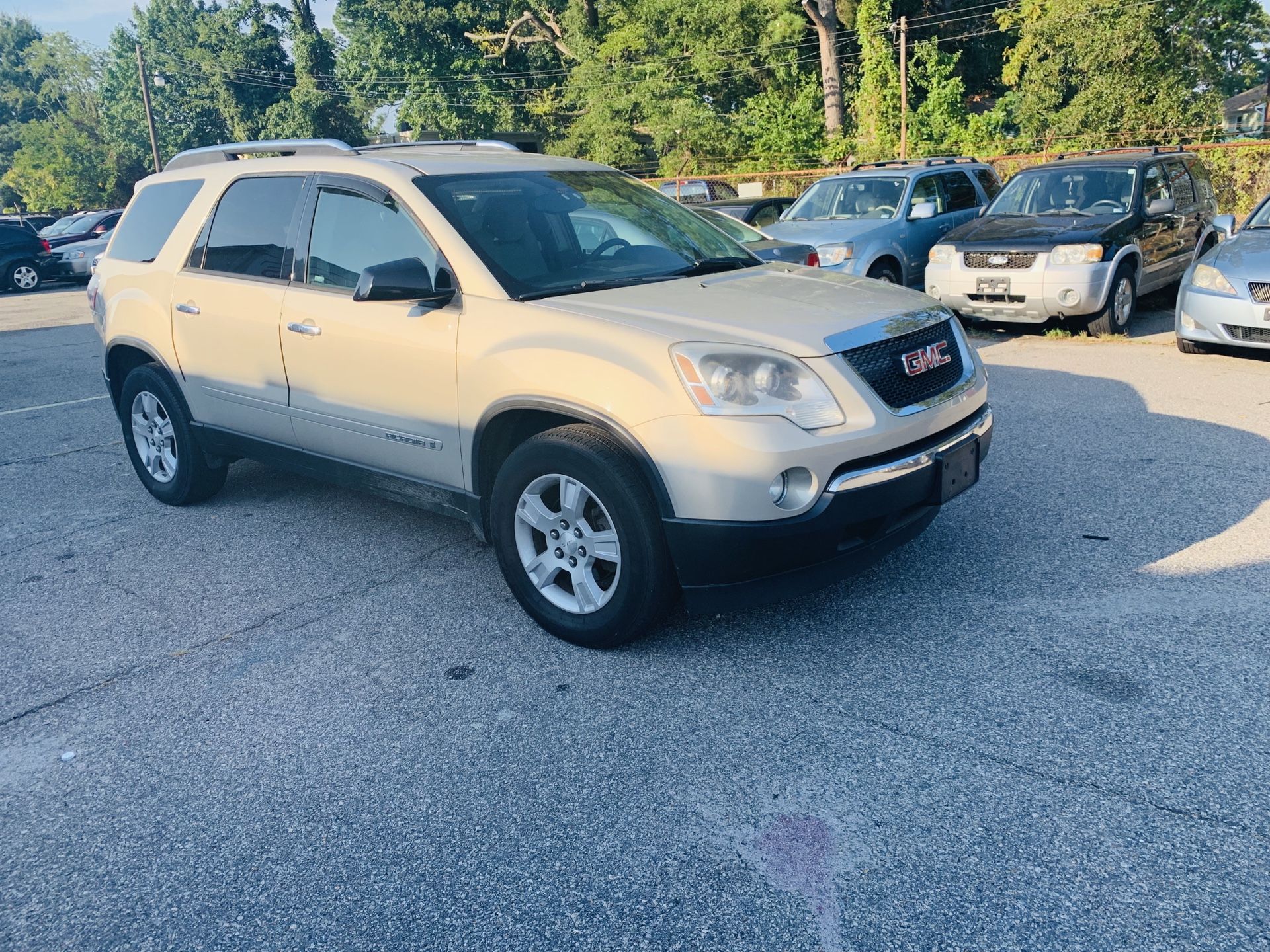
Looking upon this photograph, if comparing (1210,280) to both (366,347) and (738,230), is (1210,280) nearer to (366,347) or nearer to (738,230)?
(738,230)

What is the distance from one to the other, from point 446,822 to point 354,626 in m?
1.52

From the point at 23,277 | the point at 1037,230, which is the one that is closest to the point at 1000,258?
the point at 1037,230

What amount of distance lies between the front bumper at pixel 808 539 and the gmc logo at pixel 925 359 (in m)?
0.32

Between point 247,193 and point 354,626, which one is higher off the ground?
point 247,193

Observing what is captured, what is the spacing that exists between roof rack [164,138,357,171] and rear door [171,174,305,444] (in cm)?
31

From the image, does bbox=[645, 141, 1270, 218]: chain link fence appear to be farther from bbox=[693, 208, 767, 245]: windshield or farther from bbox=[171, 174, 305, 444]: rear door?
bbox=[171, 174, 305, 444]: rear door

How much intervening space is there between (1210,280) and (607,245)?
6208mm

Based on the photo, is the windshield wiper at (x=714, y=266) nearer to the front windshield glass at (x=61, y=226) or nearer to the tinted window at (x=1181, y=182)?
the tinted window at (x=1181, y=182)

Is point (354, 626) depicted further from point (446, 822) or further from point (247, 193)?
point (247, 193)

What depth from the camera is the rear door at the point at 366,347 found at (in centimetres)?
423

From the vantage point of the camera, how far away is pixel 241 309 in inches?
198

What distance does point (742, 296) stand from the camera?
162 inches

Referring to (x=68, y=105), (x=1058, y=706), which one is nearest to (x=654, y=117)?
(x=1058, y=706)

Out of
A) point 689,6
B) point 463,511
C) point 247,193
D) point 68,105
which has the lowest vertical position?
point 463,511
